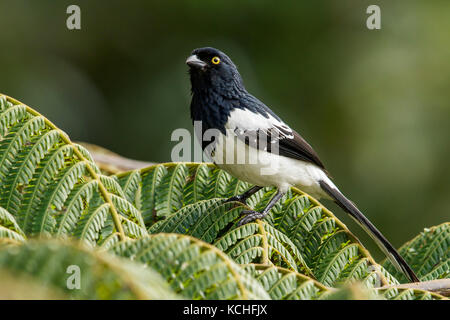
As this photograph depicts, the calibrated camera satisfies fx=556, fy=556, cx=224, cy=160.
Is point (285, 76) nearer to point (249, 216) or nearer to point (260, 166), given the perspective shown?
point (260, 166)

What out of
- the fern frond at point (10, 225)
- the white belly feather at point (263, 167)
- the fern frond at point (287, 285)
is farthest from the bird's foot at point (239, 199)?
the fern frond at point (10, 225)

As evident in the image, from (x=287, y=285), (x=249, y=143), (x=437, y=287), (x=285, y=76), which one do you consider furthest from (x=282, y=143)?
(x=285, y=76)

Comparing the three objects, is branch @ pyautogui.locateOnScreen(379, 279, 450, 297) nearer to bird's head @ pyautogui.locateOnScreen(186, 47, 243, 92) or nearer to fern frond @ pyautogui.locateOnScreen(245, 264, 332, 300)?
fern frond @ pyautogui.locateOnScreen(245, 264, 332, 300)

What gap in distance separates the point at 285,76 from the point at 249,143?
6582 millimetres

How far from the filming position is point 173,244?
2094mm

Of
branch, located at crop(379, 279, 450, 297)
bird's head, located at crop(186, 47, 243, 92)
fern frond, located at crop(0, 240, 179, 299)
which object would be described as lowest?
branch, located at crop(379, 279, 450, 297)

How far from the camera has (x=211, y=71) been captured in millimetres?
4488

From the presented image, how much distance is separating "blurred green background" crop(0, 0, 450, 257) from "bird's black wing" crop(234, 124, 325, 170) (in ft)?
17.6

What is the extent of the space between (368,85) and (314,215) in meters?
7.06

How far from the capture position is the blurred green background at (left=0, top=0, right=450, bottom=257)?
9.53 metres

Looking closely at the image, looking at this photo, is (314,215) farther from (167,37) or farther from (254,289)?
(167,37)

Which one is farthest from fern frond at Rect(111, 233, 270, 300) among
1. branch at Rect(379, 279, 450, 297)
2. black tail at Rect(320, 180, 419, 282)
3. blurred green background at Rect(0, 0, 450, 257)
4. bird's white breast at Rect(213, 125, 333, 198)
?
blurred green background at Rect(0, 0, 450, 257)

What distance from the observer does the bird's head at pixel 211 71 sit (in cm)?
445
